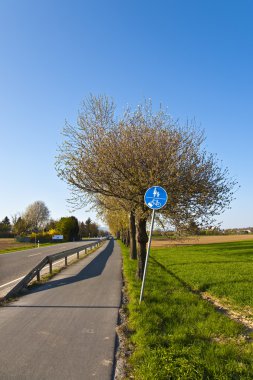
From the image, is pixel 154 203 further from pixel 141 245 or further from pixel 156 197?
pixel 141 245

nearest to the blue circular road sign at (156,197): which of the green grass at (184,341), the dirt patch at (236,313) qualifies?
the green grass at (184,341)

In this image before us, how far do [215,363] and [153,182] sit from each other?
27.3ft

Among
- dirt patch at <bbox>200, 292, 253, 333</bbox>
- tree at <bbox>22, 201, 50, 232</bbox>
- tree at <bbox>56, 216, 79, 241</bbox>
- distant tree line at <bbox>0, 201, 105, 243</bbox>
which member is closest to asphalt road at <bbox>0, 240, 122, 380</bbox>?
dirt patch at <bbox>200, 292, 253, 333</bbox>

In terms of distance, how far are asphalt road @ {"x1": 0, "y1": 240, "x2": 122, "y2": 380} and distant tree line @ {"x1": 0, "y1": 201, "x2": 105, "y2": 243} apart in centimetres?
5978

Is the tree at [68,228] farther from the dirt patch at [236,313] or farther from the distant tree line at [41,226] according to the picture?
the dirt patch at [236,313]

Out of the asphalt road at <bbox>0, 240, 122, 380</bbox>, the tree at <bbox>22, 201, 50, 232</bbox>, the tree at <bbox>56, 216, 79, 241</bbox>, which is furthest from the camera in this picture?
the tree at <bbox>22, 201, 50, 232</bbox>

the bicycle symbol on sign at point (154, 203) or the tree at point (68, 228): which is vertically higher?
the tree at point (68, 228)

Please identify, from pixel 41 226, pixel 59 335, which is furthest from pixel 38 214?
pixel 59 335

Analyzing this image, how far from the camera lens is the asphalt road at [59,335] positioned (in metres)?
4.59

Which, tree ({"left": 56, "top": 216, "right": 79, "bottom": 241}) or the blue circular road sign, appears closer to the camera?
the blue circular road sign

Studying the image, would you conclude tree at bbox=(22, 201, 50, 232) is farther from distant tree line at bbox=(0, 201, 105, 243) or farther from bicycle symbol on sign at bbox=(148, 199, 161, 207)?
bicycle symbol on sign at bbox=(148, 199, 161, 207)

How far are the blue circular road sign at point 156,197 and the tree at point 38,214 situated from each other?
12215 cm

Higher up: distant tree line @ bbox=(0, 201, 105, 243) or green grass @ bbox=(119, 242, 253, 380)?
distant tree line @ bbox=(0, 201, 105, 243)

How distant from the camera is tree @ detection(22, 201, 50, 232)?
5069 inches
